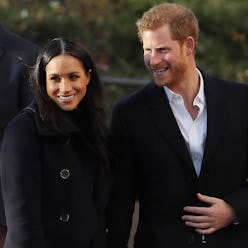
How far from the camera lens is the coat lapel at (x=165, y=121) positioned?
349 centimetres

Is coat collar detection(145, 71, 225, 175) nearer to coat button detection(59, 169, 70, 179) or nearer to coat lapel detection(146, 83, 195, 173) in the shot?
coat lapel detection(146, 83, 195, 173)

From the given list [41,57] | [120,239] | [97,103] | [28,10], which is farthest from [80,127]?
[28,10]

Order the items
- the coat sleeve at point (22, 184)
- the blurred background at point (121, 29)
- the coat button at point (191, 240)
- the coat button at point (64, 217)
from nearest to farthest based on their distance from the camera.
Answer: the coat sleeve at point (22, 184), the coat button at point (64, 217), the coat button at point (191, 240), the blurred background at point (121, 29)

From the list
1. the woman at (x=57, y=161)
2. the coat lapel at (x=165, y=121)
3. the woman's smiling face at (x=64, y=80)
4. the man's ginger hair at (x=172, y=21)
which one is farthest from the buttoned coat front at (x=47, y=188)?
the man's ginger hair at (x=172, y=21)

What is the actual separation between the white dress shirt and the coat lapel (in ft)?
0.12

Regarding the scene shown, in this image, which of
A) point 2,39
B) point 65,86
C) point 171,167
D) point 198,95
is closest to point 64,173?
point 65,86

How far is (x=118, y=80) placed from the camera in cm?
677

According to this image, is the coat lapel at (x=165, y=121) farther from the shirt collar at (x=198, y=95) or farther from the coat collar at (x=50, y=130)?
the coat collar at (x=50, y=130)

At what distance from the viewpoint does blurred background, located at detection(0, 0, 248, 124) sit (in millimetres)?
8164

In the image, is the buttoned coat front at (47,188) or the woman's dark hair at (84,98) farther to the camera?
the woman's dark hair at (84,98)

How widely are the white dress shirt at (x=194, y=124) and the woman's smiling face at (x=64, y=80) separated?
51 cm

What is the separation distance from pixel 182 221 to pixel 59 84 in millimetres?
908

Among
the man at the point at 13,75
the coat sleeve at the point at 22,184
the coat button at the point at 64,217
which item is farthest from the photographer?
the man at the point at 13,75

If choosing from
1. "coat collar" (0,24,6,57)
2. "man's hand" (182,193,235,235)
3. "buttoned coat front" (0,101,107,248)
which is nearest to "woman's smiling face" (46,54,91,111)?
"buttoned coat front" (0,101,107,248)
